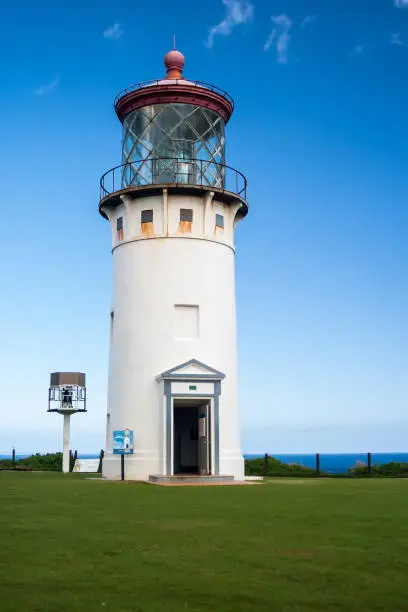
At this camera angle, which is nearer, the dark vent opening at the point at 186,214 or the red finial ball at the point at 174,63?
the dark vent opening at the point at 186,214

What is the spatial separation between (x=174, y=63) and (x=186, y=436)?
15.0 metres

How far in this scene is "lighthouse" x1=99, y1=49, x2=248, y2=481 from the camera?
27047 mm

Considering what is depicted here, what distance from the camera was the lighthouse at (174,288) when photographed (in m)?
27.0

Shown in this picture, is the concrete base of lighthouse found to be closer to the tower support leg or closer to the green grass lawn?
the tower support leg

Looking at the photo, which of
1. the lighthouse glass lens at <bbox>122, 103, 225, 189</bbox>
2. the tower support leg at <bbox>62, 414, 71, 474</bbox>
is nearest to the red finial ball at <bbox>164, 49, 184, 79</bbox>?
the lighthouse glass lens at <bbox>122, 103, 225, 189</bbox>

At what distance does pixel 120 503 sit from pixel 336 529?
228 inches

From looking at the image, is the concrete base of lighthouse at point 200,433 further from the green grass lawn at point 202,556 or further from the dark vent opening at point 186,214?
the green grass lawn at point 202,556

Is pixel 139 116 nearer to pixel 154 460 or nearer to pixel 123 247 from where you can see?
pixel 123 247

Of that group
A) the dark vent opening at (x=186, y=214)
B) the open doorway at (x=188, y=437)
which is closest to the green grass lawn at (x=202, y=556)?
the open doorway at (x=188, y=437)

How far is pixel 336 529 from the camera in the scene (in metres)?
11.7

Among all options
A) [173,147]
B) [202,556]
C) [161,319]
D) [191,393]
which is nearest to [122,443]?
[191,393]

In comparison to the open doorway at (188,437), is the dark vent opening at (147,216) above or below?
above

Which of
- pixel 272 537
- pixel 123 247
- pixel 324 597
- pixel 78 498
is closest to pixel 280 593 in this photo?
pixel 324 597

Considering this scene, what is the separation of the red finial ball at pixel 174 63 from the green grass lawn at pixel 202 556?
770 inches
